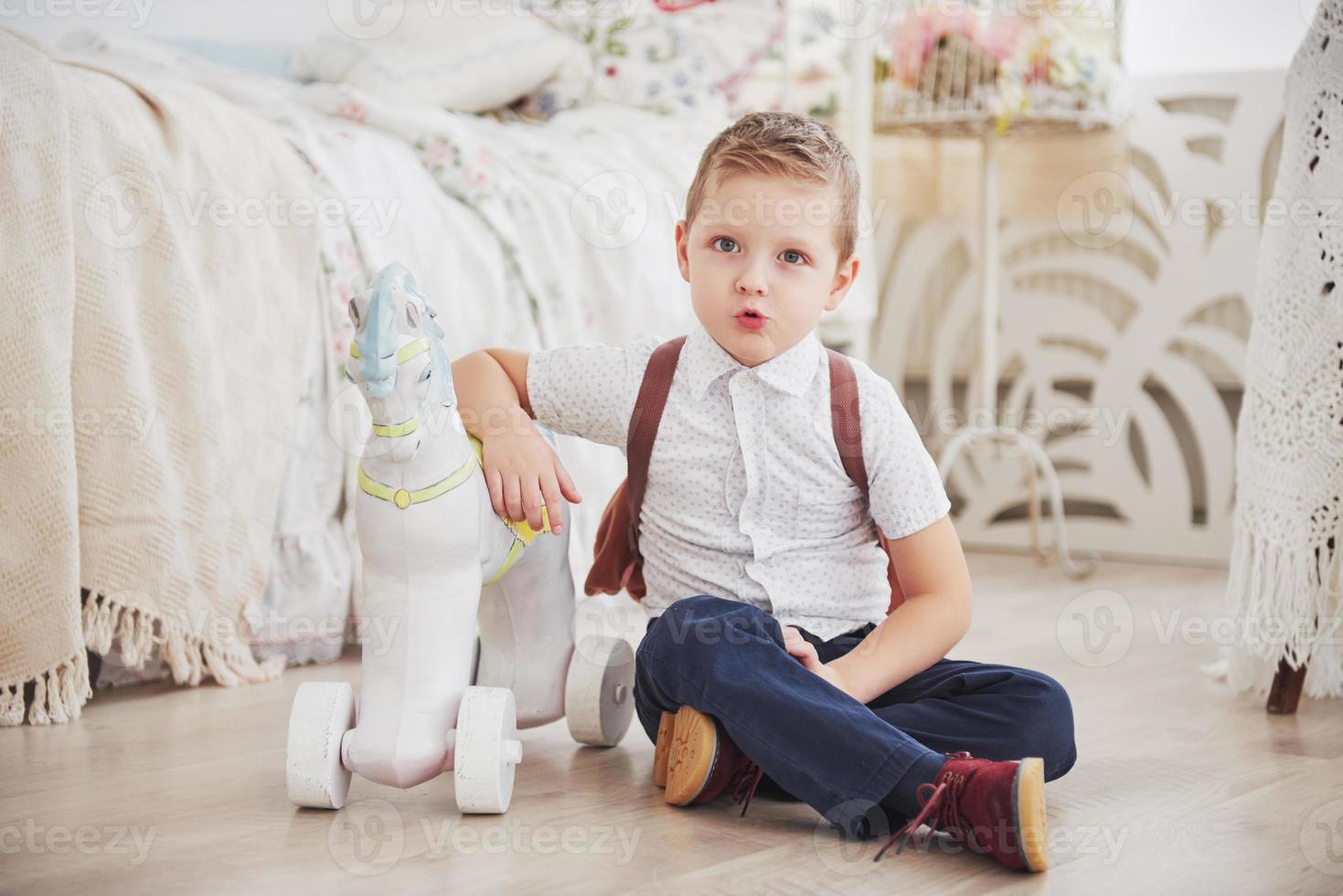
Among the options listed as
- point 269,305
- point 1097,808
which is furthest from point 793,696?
point 269,305

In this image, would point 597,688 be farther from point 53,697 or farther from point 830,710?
point 53,697

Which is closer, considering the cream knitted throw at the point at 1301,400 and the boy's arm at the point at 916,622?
the boy's arm at the point at 916,622

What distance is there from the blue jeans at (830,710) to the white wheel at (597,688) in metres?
0.06

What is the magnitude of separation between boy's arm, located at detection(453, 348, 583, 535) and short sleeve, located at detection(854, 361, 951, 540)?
0.23 metres

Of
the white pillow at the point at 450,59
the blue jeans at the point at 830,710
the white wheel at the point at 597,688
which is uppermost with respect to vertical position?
the white pillow at the point at 450,59

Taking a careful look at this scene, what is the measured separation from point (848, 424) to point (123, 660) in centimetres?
73

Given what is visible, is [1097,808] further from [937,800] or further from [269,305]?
[269,305]

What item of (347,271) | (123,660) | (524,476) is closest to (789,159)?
(524,476)

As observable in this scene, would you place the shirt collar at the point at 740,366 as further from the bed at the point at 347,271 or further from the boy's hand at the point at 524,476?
the bed at the point at 347,271

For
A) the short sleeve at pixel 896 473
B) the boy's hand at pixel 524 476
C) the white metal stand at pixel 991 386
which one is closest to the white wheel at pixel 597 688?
the boy's hand at pixel 524 476

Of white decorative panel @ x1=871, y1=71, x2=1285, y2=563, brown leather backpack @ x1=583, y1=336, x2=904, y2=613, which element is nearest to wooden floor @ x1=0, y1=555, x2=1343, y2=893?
brown leather backpack @ x1=583, y1=336, x2=904, y2=613

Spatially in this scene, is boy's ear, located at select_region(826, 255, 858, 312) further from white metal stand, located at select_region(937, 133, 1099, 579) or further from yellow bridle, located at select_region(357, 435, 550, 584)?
white metal stand, located at select_region(937, 133, 1099, 579)

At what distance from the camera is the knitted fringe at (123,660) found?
117cm

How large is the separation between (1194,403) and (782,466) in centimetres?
145
